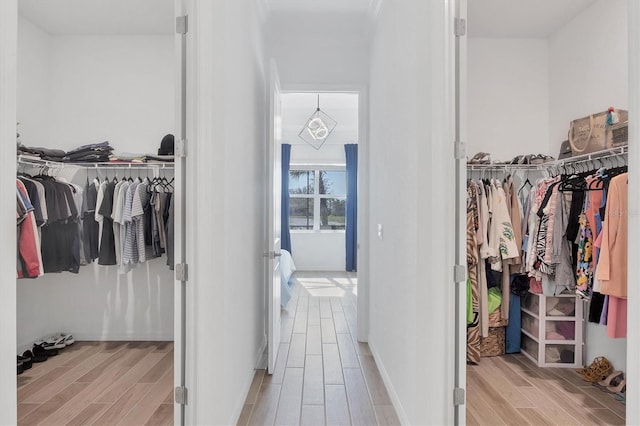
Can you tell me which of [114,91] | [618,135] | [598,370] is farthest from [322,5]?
[598,370]

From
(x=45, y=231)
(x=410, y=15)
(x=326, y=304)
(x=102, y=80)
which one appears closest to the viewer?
(x=410, y=15)

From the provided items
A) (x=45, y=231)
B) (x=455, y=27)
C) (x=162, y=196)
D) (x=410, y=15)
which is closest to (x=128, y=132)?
(x=162, y=196)

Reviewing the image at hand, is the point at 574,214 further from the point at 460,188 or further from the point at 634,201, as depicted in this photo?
the point at 634,201

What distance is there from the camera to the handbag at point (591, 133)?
108 inches

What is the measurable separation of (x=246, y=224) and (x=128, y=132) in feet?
6.12

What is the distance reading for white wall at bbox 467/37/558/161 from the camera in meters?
3.64

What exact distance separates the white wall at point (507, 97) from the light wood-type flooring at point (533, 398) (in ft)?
6.16

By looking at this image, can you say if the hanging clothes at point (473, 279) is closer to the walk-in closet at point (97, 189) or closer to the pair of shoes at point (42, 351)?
the walk-in closet at point (97, 189)

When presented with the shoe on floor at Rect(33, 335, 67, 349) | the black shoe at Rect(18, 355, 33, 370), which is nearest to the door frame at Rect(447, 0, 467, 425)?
the black shoe at Rect(18, 355, 33, 370)

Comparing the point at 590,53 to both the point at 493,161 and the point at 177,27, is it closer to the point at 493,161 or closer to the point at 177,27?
the point at 493,161

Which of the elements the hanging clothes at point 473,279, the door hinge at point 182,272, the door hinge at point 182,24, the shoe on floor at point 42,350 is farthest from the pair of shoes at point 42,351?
the hanging clothes at point 473,279

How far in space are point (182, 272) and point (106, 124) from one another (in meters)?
2.61

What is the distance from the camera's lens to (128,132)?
3.65 m

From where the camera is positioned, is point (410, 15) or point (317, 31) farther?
point (317, 31)
